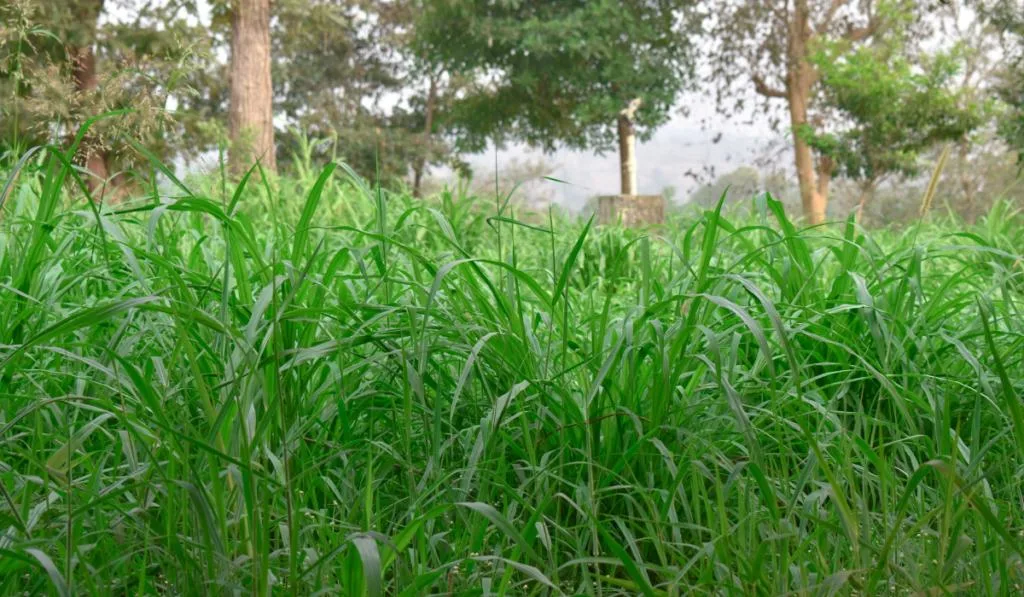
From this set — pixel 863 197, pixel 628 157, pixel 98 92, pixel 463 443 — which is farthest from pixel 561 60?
pixel 463 443

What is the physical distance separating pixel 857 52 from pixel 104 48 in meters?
14.2

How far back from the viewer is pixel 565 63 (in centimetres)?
1811

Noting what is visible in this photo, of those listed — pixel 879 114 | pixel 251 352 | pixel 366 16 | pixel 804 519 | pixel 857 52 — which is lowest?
pixel 804 519

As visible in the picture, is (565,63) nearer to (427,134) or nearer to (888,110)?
(888,110)

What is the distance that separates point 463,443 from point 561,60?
17.3m

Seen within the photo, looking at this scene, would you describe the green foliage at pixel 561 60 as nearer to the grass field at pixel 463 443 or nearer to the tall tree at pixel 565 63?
the tall tree at pixel 565 63

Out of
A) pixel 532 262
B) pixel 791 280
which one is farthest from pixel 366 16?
pixel 791 280

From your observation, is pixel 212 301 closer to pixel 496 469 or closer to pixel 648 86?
pixel 496 469

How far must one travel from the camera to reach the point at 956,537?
122 centimetres

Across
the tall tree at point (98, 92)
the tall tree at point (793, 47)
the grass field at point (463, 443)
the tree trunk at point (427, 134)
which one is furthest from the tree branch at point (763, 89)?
the grass field at point (463, 443)

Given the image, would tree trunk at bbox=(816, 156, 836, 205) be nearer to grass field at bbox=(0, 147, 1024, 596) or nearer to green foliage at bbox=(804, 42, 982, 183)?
green foliage at bbox=(804, 42, 982, 183)

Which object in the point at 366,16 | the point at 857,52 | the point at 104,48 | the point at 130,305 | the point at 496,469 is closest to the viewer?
the point at 130,305

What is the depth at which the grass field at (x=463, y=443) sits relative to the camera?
46.1 inches

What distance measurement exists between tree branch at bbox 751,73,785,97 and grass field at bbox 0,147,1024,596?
69.8 feet
